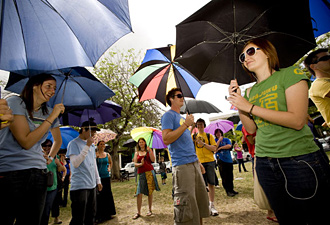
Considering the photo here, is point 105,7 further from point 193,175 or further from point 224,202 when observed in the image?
point 224,202

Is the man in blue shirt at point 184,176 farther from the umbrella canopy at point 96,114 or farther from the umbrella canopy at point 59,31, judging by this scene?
the umbrella canopy at point 96,114

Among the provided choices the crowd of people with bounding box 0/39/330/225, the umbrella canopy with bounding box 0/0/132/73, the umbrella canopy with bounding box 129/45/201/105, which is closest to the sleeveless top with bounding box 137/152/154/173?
the umbrella canopy with bounding box 129/45/201/105

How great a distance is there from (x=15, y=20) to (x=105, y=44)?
887mm

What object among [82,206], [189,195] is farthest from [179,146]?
[82,206]

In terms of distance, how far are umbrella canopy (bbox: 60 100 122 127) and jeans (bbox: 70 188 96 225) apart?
1.72 m

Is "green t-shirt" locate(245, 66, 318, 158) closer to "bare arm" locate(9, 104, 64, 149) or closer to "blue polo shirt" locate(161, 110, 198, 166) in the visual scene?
"blue polo shirt" locate(161, 110, 198, 166)

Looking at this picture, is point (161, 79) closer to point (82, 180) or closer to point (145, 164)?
point (82, 180)

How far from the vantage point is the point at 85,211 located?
3.38 meters

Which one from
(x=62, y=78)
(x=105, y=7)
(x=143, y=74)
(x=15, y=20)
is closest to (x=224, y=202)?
(x=143, y=74)

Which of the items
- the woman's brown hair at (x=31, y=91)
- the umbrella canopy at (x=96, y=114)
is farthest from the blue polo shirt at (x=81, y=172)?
the woman's brown hair at (x=31, y=91)

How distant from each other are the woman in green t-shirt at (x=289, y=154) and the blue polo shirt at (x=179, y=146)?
1372mm

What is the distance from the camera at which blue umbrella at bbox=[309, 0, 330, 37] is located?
8.56 feet

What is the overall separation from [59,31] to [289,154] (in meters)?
2.57

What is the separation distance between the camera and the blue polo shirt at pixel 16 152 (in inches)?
65.3
